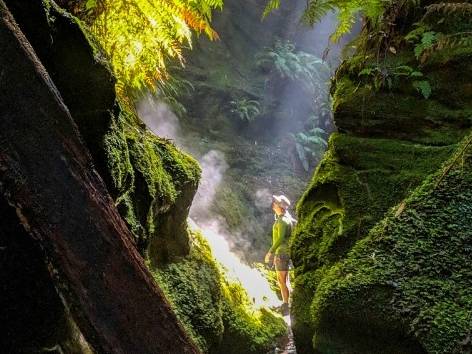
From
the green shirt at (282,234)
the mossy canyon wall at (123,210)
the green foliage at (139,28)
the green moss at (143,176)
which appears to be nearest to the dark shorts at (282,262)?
the green shirt at (282,234)

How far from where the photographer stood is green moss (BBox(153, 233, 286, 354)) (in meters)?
3.47

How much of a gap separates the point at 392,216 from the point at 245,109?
42.6 ft

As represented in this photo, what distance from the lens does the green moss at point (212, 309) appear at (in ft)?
11.4

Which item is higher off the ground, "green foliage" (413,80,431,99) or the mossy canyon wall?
"green foliage" (413,80,431,99)

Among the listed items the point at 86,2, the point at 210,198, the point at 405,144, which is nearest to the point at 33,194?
the point at 86,2

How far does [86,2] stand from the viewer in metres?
→ 2.84

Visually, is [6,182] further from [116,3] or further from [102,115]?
[116,3]

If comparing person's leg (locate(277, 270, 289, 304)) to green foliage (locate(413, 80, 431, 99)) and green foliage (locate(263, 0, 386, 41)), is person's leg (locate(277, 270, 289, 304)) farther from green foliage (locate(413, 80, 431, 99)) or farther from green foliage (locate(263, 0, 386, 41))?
green foliage (locate(263, 0, 386, 41))

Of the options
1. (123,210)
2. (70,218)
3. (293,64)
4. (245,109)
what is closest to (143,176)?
(123,210)

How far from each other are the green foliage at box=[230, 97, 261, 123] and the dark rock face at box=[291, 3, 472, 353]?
11.3 meters

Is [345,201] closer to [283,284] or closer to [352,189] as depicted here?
[352,189]

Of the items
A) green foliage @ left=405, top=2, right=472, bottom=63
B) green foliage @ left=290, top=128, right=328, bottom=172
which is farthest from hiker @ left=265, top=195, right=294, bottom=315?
green foliage @ left=290, top=128, right=328, bottom=172

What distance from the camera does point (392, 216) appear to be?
314 cm

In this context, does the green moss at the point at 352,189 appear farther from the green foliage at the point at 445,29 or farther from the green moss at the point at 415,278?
the green foliage at the point at 445,29
